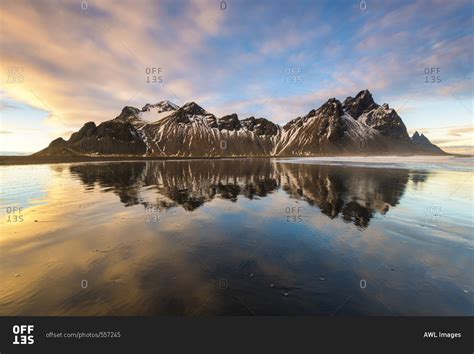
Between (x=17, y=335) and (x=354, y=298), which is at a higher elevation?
(x=354, y=298)

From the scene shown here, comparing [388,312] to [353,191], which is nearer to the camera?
[388,312]

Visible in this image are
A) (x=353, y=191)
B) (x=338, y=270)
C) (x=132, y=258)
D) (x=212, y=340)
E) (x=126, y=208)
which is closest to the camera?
(x=212, y=340)

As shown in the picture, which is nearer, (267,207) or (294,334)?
(294,334)

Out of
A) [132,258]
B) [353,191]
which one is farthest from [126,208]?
[353,191]

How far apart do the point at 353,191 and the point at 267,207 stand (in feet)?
41.4

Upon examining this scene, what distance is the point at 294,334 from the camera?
674 cm

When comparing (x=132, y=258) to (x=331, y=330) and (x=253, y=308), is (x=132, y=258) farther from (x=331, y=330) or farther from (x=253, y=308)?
(x=331, y=330)

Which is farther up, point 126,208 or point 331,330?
point 126,208

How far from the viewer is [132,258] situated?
10.4 m

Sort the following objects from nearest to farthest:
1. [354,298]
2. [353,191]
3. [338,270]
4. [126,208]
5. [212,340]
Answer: [212,340]
[354,298]
[338,270]
[126,208]
[353,191]

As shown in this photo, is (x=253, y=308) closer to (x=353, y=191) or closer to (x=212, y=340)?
(x=212, y=340)

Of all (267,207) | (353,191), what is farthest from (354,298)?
(353,191)

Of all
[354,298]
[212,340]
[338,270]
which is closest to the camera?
[212,340]

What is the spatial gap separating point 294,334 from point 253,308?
4.25 feet
